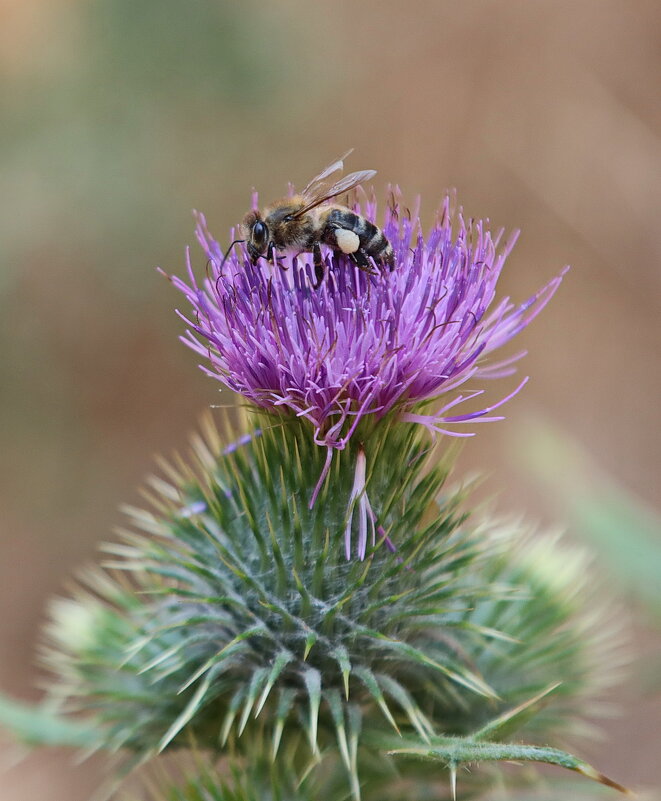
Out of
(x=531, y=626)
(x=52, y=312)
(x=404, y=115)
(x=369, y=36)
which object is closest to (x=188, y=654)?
(x=531, y=626)

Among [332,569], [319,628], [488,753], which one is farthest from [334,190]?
[488,753]

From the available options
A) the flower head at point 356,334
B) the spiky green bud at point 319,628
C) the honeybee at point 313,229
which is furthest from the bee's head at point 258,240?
the spiky green bud at point 319,628

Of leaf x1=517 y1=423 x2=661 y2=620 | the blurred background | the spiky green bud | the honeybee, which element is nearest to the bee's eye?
the honeybee

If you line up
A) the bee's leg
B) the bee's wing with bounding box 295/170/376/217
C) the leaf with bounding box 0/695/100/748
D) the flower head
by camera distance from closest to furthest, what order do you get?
the flower head → the bee's leg → the leaf with bounding box 0/695/100/748 → the bee's wing with bounding box 295/170/376/217

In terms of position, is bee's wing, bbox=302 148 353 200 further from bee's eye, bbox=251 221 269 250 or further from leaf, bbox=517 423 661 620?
leaf, bbox=517 423 661 620

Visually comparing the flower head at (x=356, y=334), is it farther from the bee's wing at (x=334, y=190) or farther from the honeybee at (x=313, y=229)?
the bee's wing at (x=334, y=190)

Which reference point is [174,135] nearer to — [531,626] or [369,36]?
[369,36]
